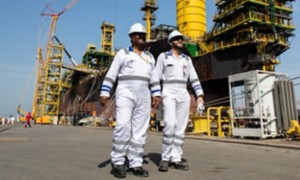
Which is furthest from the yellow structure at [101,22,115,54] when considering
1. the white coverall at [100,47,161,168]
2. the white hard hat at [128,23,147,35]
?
the white coverall at [100,47,161,168]

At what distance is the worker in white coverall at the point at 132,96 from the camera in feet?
10.2

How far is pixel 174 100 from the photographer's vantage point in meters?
3.62

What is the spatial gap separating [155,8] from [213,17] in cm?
1429

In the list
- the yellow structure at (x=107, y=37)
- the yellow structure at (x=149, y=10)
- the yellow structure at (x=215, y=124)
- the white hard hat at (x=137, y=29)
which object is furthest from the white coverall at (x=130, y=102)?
the yellow structure at (x=107, y=37)

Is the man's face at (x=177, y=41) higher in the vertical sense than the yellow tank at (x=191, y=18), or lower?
lower

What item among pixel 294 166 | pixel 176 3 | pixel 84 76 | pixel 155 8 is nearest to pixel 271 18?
pixel 176 3

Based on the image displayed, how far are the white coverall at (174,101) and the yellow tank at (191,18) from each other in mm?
29824

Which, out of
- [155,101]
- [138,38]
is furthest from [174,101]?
[138,38]

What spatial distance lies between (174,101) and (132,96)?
0.72 m

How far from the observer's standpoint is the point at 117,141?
123 inches

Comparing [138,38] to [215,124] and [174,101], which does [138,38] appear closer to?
[174,101]

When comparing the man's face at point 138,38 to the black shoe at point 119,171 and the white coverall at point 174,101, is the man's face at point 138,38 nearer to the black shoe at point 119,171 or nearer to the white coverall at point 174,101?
the white coverall at point 174,101

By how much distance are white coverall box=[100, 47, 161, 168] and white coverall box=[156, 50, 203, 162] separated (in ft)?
0.93

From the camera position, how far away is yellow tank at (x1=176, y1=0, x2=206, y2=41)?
107 feet
